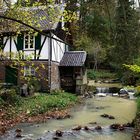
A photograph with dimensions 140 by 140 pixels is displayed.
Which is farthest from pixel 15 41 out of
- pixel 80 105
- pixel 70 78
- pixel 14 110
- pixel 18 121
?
pixel 18 121

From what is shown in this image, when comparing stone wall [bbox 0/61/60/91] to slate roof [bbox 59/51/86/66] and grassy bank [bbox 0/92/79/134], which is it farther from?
grassy bank [bbox 0/92/79/134]

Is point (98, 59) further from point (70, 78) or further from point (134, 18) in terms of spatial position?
point (70, 78)

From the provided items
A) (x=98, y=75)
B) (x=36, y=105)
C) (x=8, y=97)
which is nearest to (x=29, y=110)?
(x=36, y=105)

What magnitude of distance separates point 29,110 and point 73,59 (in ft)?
39.8

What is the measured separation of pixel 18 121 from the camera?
15297mm

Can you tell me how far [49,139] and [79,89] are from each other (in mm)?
16004

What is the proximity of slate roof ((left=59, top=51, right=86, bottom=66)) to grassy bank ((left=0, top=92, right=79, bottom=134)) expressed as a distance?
23.5 feet

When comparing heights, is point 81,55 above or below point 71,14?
below

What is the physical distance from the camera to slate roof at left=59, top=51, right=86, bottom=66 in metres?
28.3

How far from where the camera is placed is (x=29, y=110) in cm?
1745

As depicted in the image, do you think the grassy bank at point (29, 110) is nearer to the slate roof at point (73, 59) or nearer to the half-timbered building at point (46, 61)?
the half-timbered building at point (46, 61)

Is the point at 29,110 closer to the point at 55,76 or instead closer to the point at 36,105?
the point at 36,105

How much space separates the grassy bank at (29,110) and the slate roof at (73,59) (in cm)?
715

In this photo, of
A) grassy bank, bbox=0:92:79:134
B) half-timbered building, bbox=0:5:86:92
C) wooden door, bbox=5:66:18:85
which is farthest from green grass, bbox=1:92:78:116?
wooden door, bbox=5:66:18:85
